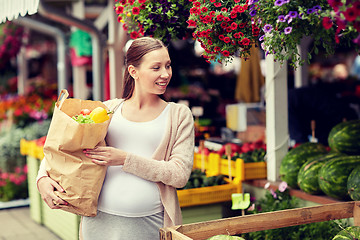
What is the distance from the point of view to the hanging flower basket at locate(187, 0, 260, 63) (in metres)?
2.36

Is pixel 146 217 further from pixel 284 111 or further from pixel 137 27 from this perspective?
pixel 284 111

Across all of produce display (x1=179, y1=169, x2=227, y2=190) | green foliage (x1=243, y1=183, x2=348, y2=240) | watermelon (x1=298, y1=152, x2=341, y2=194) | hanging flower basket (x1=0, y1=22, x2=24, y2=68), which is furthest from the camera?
hanging flower basket (x1=0, y1=22, x2=24, y2=68)

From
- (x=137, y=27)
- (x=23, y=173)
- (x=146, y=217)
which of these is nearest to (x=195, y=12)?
(x=137, y=27)

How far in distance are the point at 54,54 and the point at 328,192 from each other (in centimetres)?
1392

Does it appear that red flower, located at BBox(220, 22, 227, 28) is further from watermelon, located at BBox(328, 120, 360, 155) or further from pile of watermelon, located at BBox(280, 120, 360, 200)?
watermelon, located at BBox(328, 120, 360, 155)

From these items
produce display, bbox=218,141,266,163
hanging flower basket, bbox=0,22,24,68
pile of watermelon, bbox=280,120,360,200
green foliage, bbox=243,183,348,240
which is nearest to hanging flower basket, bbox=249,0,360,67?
pile of watermelon, bbox=280,120,360,200

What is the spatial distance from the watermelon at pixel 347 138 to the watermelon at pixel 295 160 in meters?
0.27

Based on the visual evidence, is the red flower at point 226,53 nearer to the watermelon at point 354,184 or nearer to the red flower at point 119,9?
the red flower at point 119,9

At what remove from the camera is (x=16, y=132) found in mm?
7207

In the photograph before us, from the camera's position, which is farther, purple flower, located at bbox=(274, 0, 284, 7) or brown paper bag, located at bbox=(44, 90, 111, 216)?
brown paper bag, located at bbox=(44, 90, 111, 216)

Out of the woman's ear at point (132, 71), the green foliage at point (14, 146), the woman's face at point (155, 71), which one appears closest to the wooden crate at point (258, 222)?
the woman's face at point (155, 71)

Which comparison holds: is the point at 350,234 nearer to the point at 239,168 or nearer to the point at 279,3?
the point at 279,3

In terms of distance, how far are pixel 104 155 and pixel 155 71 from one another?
478 mm

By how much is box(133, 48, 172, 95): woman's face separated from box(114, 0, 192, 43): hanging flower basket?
1.48 feet
